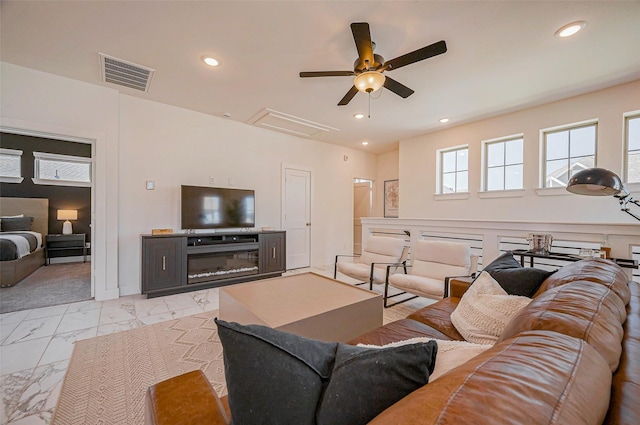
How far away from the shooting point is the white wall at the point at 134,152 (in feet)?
10.2

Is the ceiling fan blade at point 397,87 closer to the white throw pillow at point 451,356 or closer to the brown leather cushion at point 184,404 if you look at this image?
the white throw pillow at point 451,356

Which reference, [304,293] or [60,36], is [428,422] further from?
[60,36]

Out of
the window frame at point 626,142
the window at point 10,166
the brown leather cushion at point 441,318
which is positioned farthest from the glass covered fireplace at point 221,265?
the window frame at point 626,142

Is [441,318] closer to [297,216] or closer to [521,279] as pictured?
[521,279]

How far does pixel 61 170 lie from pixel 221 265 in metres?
5.04

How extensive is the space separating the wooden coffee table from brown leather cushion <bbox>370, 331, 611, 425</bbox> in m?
1.28

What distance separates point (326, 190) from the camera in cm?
595

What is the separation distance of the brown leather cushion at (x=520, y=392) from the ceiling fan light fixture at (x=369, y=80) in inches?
90.1

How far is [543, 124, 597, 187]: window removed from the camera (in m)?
3.66

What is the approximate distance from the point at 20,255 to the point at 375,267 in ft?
17.3

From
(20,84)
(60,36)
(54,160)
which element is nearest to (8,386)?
(60,36)

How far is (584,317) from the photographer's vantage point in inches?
29.7

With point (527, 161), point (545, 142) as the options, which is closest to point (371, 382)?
point (527, 161)

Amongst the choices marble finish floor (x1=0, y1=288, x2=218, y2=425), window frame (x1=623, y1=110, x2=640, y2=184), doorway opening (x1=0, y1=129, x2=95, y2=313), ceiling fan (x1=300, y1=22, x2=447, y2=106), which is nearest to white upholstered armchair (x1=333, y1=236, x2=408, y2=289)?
marble finish floor (x1=0, y1=288, x2=218, y2=425)
